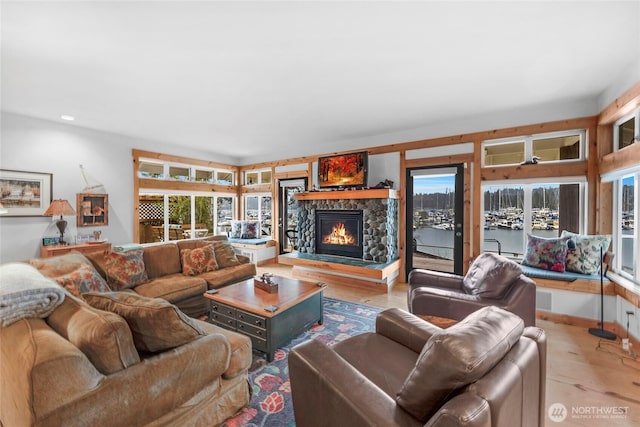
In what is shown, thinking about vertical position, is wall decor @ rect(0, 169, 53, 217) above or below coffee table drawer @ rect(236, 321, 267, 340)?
above

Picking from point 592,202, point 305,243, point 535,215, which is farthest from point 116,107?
point 592,202

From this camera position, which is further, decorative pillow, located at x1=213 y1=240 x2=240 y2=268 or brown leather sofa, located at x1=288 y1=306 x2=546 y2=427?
decorative pillow, located at x1=213 y1=240 x2=240 y2=268

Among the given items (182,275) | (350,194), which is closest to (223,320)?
(182,275)

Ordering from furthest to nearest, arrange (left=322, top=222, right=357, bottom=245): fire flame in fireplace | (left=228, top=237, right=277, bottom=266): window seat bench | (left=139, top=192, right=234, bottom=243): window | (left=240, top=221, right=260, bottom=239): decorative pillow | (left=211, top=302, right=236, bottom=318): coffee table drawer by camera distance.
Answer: (left=240, top=221, right=260, bottom=239): decorative pillow < (left=228, top=237, right=277, bottom=266): window seat bench < (left=139, top=192, right=234, bottom=243): window < (left=322, top=222, right=357, bottom=245): fire flame in fireplace < (left=211, top=302, right=236, bottom=318): coffee table drawer

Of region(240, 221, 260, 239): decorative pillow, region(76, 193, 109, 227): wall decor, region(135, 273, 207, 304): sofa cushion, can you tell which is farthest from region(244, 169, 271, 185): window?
region(135, 273, 207, 304): sofa cushion

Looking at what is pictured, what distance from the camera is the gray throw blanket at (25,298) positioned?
1362 mm

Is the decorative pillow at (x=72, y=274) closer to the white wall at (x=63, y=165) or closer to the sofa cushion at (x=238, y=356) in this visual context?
the sofa cushion at (x=238, y=356)

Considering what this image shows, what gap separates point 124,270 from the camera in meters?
3.21

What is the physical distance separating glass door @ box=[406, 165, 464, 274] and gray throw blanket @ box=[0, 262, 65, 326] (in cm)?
466

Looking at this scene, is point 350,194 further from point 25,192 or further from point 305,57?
point 25,192

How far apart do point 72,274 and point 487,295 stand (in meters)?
3.98

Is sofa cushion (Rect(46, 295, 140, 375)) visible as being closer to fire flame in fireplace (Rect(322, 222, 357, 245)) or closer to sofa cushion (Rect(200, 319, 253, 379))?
sofa cushion (Rect(200, 319, 253, 379))

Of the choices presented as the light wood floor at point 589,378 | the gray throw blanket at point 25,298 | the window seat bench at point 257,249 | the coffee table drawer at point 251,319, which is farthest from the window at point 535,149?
the gray throw blanket at point 25,298

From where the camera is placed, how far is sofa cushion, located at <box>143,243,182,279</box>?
11.8 ft
